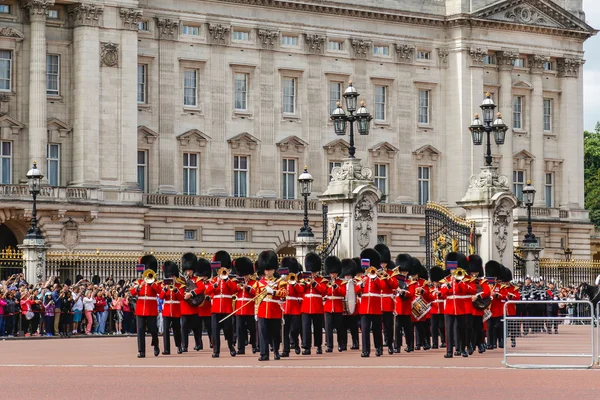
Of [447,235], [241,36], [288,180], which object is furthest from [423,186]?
[447,235]

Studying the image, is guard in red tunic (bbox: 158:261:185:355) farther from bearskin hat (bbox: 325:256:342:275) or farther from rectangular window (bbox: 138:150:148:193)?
rectangular window (bbox: 138:150:148:193)

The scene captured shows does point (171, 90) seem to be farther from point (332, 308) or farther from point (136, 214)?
point (332, 308)

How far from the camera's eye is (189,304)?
2919 centimetres

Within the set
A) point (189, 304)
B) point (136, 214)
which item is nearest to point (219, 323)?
point (189, 304)

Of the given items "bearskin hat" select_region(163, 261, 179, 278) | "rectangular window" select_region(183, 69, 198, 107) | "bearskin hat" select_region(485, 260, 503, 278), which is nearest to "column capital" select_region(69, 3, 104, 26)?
"rectangular window" select_region(183, 69, 198, 107)

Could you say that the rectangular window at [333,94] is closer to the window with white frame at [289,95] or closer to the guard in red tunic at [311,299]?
the window with white frame at [289,95]

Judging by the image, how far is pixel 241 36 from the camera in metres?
63.8

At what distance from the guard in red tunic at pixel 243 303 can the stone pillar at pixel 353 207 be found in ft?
24.2

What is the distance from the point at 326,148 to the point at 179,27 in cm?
883

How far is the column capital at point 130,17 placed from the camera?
5875 cm

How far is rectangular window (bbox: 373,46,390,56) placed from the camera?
222 ft

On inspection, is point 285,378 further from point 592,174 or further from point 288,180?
point 592,174

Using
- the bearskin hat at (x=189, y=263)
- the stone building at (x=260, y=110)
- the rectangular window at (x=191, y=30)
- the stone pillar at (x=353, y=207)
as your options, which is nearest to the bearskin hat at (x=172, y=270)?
the bearskin hat at (x=189, y=263)

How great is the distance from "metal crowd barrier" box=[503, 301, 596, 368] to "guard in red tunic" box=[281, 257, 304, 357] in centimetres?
390
